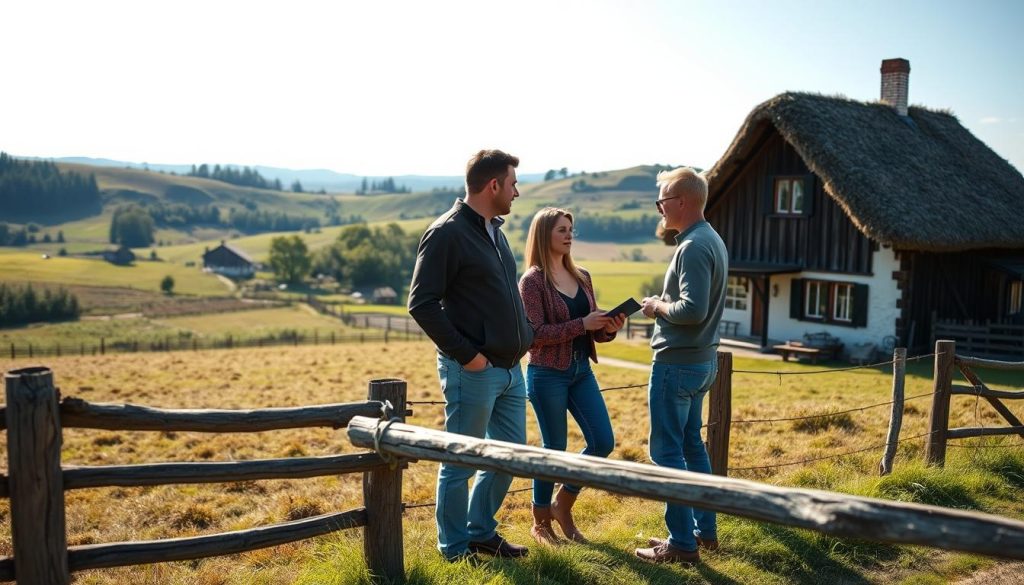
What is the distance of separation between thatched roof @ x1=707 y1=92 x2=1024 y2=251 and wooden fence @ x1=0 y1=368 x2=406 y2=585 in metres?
15.2

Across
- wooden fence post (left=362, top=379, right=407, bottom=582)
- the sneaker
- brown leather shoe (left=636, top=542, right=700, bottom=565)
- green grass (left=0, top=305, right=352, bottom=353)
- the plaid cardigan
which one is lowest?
green grass (left=0, top=305, right=352, bottom=353)

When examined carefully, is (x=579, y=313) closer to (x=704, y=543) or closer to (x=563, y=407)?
(x=563, y=407)

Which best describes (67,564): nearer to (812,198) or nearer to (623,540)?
(623,540)

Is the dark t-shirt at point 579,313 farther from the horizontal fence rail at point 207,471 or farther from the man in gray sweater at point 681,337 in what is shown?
the horizontal fence rail at point 207,471

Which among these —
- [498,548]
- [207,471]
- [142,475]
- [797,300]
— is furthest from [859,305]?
[142,475]

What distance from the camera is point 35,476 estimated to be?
10.6 feet

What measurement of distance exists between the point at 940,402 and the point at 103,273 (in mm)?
93130

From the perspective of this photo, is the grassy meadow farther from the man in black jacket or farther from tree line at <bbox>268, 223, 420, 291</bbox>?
tree line at <bbox>268, 223, 420, 291</bbox>

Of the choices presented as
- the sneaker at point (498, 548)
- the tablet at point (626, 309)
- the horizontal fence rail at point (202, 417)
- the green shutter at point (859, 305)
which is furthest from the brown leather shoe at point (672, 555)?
the green shutter at point (859, 305)

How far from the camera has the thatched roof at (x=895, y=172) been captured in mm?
17141

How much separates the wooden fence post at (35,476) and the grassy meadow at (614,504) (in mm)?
1089

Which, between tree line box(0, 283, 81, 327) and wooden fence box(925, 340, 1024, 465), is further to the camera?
tree line box(0, 283, 81, 327)

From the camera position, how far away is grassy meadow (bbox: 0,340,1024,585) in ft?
13.9

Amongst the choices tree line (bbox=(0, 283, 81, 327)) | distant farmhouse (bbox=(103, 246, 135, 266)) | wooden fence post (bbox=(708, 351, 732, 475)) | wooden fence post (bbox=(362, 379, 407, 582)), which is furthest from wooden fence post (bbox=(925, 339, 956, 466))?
distant farmhouse (bbox=(103, 246, 135, 266))
